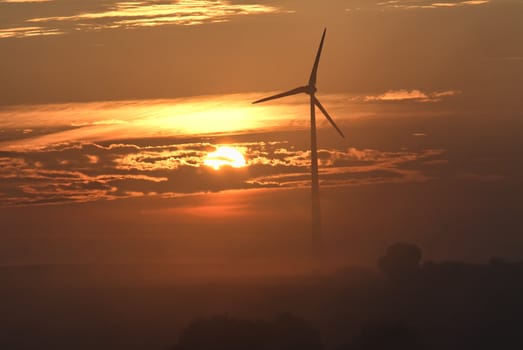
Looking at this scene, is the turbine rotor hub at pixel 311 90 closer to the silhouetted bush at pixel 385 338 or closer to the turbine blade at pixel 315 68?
the turbine blade at pixel 315 68

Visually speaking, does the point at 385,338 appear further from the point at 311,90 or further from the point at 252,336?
the point at 311,90

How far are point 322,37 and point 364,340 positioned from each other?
60638 millimetres

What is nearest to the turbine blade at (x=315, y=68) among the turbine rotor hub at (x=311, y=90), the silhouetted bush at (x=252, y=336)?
the turbine rotor hub at (x=311, y=90)

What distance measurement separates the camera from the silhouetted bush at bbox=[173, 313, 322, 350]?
193 m

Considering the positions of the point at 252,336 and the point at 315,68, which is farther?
the point at 252,336

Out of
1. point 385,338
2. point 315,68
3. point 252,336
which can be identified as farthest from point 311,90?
point 252,336

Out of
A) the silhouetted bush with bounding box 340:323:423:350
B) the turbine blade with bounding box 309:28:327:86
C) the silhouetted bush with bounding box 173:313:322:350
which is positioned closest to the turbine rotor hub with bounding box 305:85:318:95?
the turbine blade with bounding box 309:28:327:86

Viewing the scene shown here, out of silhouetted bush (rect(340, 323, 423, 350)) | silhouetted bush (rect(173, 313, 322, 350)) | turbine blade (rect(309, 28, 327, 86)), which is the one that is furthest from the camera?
silhouetted bush (rect(173, 313, 322, 350))

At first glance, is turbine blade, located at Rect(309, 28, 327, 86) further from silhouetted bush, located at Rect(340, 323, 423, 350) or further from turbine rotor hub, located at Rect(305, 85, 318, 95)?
silhouetted bush, located at Rect(340, 323, 423, 350)

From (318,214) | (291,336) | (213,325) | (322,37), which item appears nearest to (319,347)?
(291,336)

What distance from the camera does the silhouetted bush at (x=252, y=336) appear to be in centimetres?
19275

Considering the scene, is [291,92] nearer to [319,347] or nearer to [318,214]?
[318,214]

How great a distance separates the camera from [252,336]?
196 meters

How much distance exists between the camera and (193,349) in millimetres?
195000
